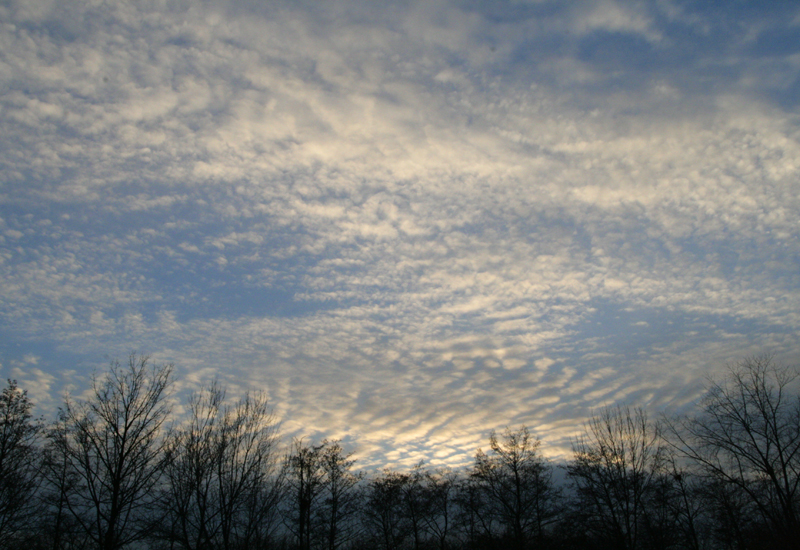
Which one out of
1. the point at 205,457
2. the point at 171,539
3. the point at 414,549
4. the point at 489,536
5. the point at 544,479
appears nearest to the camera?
the point at 171,539

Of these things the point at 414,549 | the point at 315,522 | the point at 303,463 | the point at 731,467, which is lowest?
the point at 414,549

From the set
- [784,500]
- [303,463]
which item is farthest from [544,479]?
[303,463]

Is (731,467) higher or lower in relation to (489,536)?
higher

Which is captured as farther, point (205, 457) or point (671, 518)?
point (671, 518)

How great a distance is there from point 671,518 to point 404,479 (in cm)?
2497

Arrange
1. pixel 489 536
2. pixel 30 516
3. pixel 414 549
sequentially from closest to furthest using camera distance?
pixel 30 516
pixel 489 536
pixel 414 549

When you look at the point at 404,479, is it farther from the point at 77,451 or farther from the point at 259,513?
the point at 77,451

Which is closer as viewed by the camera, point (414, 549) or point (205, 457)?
point (205, 457)

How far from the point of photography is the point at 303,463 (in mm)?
33969

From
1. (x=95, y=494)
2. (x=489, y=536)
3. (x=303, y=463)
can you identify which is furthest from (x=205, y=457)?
(x=489, y=536)

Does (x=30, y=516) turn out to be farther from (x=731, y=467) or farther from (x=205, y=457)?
(x=731, y=467)

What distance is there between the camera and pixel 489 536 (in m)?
42.1

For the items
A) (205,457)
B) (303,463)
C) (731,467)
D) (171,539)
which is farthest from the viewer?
(303,463)

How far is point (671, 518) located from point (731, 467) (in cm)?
1467
